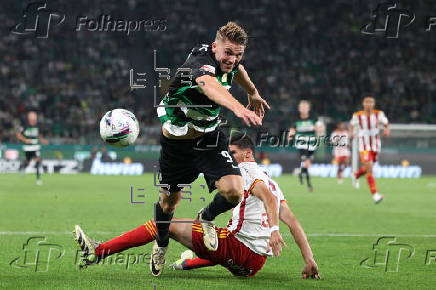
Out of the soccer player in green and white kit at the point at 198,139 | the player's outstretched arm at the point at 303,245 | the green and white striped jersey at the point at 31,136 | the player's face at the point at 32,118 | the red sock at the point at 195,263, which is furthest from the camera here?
the green and white striped jersey at the point at 31,136

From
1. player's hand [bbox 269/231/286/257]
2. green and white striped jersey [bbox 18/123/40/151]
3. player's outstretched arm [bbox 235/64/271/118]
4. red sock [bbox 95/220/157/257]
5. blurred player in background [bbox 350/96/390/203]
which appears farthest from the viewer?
green and white striped jersey [bbox 18/123/40/151]

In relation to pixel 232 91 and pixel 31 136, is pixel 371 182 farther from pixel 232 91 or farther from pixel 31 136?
pixel 232 91

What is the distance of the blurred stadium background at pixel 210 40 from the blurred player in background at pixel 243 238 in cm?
2224

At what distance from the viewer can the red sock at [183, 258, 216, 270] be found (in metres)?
6.96

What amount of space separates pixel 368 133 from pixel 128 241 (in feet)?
41.4

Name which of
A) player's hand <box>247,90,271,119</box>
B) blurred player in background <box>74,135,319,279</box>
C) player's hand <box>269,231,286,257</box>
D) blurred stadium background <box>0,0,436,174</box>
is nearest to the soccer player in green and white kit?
blurred player in background <box>74,135,319,279</box>

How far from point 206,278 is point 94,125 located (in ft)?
80.5

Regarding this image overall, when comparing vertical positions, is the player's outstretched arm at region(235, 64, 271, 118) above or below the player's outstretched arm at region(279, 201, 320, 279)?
above

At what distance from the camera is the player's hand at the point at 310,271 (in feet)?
21.5

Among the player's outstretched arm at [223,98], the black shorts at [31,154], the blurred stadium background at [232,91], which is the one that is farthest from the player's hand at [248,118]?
the black shorts at [31,154]

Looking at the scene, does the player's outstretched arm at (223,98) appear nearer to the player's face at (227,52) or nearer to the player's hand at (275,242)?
the player's face at (227,52)

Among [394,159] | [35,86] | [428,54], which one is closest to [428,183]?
[394,159]

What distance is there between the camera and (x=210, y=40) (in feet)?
115

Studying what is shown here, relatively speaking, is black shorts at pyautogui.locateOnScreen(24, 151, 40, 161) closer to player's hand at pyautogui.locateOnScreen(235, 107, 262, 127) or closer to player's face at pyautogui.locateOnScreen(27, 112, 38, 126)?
player's face at pyautogui.locateOnScreen(27, 112, 38, 126)
